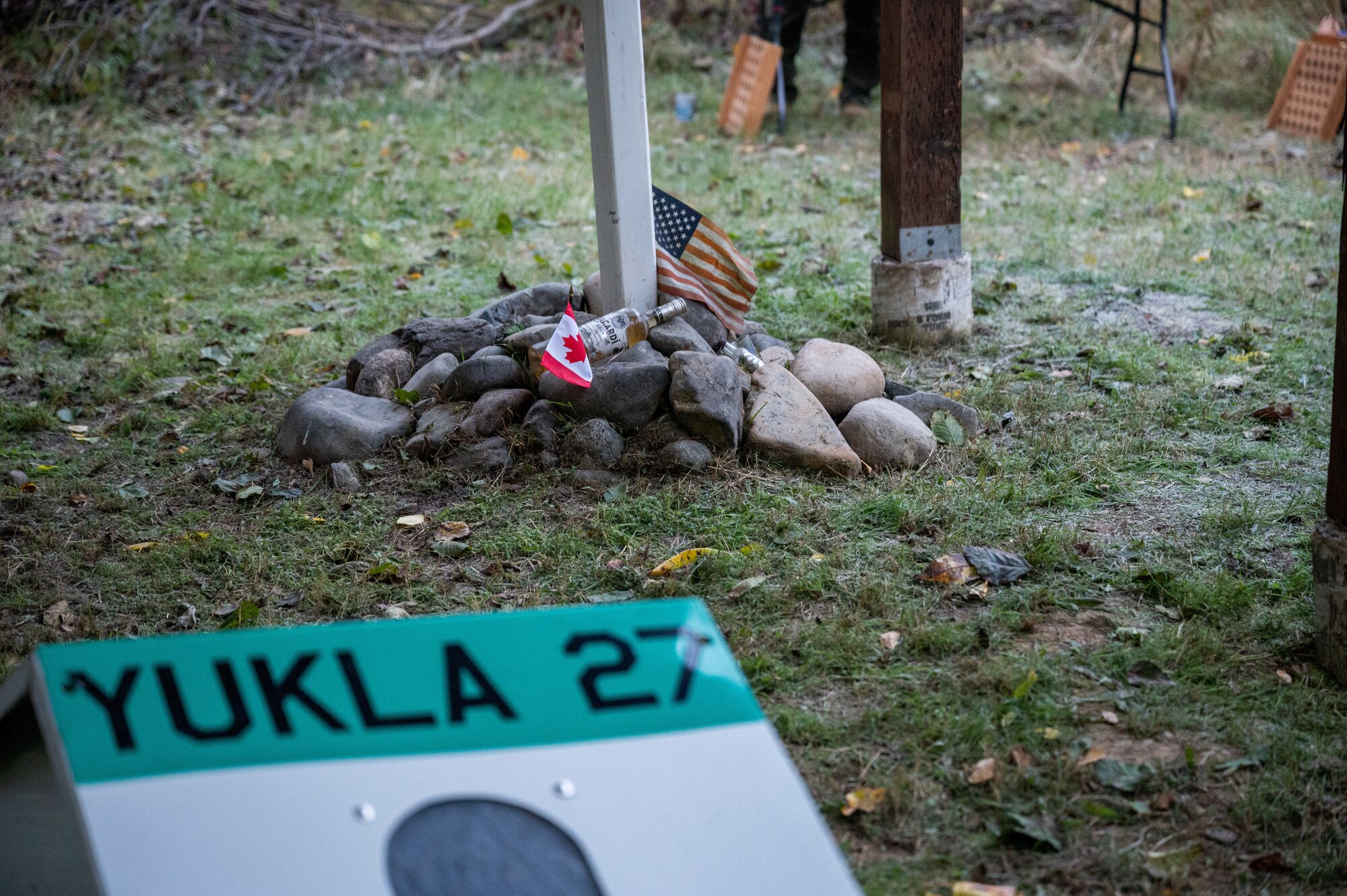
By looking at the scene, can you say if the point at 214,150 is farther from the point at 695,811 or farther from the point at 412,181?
the point at 695,811

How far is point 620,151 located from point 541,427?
3.14 feet

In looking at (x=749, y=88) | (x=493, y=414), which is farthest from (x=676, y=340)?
(x=749, y=88)

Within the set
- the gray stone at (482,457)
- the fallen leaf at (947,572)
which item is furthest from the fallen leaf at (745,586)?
the gray stone at (482,457)

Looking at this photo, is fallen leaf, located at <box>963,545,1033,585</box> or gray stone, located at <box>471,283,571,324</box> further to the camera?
gray stone, located at <box>471,283,571,324</box>

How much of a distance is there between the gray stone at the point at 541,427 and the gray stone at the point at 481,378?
206 mm

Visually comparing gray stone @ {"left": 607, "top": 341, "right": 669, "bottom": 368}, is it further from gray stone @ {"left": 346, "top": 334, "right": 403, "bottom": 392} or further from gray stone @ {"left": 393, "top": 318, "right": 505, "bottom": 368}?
gray stone @ {"left": 346, "top": 334, "right": 403, "bottom": 392}

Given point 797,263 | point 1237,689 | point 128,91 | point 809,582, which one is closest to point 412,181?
point 797,263

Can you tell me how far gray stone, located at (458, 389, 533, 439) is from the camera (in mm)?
3615

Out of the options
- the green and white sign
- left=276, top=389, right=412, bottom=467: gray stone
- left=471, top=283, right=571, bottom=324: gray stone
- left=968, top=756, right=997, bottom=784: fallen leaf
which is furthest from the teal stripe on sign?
left=471, top=283, right=571, bottom=324: gray stone

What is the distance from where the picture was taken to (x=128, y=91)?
30.6 feet

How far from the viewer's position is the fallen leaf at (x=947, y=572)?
2.82 meters

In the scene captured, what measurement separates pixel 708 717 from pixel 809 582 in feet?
4.40

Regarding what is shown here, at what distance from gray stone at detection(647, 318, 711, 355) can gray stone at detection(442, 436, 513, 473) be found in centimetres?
61

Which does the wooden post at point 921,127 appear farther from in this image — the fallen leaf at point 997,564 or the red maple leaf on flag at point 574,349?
the fallen leaf at point 997,564
